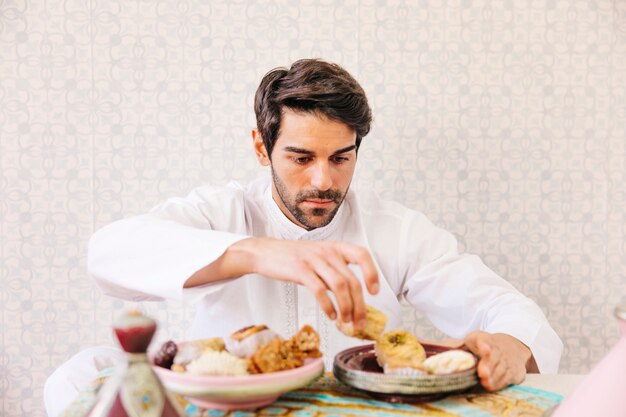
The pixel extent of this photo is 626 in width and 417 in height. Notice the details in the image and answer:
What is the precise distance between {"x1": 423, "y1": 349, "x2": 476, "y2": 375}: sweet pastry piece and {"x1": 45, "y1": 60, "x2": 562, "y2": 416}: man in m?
0.19

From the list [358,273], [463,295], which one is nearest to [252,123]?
[358,273]

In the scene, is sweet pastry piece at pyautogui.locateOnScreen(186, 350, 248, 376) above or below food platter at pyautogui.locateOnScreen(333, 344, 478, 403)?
above

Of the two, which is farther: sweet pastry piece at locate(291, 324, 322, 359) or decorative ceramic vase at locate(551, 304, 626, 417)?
sweet pastry piece at locate(291, 324, 322, 359)

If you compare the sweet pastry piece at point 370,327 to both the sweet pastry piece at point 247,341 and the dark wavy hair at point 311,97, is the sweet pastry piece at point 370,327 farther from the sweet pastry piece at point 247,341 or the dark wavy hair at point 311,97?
the dark wavy hair at point 311,97

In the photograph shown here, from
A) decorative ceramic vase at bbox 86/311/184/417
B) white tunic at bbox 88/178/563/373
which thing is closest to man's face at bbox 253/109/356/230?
white tunic at bbox 88/178/563/373

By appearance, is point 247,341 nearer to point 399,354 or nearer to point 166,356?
point 166,356

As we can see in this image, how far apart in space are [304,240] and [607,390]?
0.84m

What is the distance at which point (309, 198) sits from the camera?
5.33 feet

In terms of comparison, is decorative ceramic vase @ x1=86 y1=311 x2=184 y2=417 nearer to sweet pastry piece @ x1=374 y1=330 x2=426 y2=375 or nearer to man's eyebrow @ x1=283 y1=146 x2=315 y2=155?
sweet pastry piece @ x1=374 y1=330 x2=426 y2=375

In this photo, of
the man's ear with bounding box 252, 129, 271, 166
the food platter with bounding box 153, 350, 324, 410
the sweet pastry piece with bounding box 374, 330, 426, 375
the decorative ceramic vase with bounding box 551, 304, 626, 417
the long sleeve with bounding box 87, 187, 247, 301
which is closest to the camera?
the decorative ceramic vase with bounding box 551, 304, 626, 417

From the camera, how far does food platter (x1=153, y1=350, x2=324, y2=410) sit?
82 cm

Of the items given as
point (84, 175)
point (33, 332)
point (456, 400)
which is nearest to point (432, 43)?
point (84, 175)

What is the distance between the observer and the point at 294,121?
1.64 meters

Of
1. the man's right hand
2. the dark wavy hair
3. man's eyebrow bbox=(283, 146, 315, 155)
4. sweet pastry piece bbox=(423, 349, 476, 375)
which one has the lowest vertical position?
sweet pastry piece bbox=(423, 349, 476, 375)
